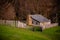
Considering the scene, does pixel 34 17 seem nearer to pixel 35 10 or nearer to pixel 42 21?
pixel 42 21

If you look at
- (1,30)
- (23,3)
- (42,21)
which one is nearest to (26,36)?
(1,30)

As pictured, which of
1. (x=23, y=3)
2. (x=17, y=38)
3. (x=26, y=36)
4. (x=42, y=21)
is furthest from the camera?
(x=23, y=3)

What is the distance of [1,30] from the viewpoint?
3.71 m

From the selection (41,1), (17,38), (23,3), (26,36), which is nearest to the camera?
(17,38)

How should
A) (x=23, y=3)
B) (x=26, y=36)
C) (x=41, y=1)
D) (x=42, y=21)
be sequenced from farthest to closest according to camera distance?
(x=41, y=1)
(x=23, y=3)
(x=42, y=21)
(x=26, y=36)

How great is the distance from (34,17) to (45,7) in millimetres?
10105

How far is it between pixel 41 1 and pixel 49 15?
385 centimetres

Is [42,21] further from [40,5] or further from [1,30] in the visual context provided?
[1,30]

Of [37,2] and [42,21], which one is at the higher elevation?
[37,2]

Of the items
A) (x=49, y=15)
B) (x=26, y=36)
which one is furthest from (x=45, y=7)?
(x=26, y=36)

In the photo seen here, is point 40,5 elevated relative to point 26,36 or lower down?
elevated

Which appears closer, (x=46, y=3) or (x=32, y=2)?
(x=32, y=2)

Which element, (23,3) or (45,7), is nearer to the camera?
(23,3)

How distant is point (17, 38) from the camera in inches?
129
